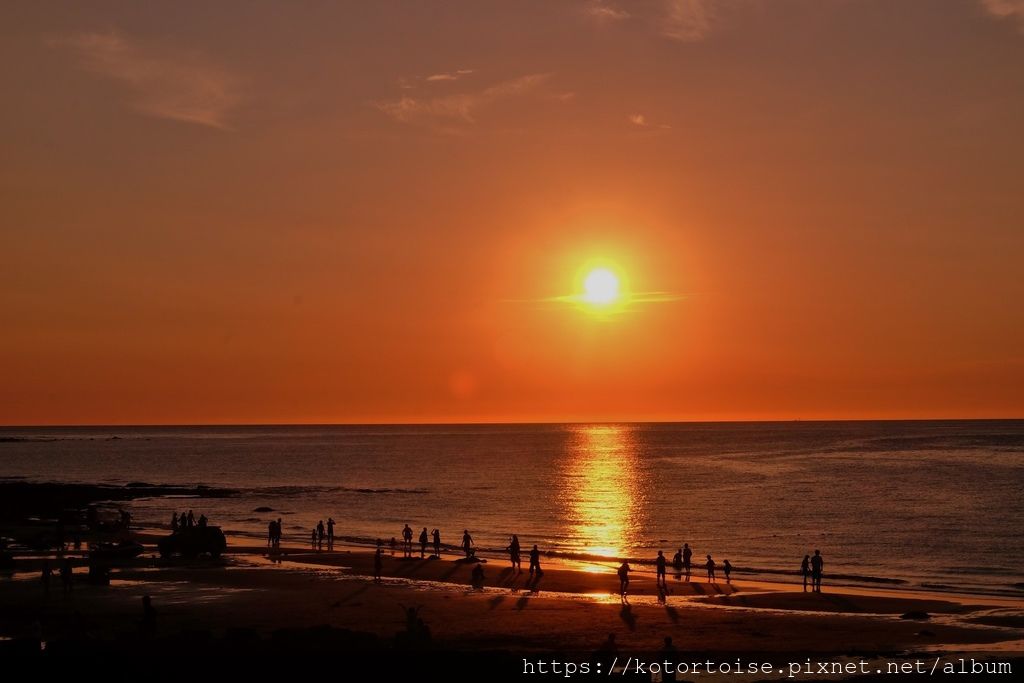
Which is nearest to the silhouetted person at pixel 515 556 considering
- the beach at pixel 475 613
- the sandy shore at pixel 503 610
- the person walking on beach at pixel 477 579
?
the beach at pixel 475 613

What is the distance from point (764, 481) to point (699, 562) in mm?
76220

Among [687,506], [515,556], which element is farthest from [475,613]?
[687,506]

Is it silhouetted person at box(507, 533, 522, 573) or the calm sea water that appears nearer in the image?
silhouetted person at box(507, 533, 522, 573)

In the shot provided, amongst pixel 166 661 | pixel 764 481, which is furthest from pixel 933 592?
pixel 764 481

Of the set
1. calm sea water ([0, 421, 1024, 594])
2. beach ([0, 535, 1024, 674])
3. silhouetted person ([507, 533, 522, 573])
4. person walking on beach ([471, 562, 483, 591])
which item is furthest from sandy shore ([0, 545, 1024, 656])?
calm sea water ([0, 421, 1024, 594])

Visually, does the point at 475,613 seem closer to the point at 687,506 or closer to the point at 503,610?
the point at 503,610

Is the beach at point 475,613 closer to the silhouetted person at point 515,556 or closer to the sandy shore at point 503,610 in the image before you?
the sandy shore at point 503,610

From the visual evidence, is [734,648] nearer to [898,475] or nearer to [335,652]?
[335,652]

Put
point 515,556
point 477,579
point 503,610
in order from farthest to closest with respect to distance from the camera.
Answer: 1. point 515,556
2. point 477,579
3. point 503,610

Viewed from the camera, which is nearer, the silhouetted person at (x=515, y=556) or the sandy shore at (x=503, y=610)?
the sandy shore at (x=503, y=610)

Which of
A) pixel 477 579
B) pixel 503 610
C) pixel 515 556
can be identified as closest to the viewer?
pixel 503 610

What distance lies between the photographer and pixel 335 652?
23.4 metres

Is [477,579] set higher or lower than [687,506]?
lower

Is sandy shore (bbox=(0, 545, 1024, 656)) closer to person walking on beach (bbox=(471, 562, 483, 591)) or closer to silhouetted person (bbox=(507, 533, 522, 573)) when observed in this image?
person walking on beach (bbox=(471, 562, 483, 591))
